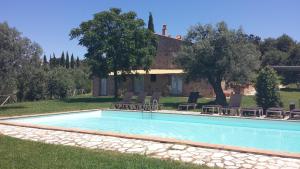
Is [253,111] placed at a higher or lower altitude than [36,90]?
lower

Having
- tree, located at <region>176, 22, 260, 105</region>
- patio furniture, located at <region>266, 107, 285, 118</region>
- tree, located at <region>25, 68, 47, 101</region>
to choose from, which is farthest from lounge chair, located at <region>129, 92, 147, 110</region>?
tree, located at <region>25, 68, 47, 101</region>

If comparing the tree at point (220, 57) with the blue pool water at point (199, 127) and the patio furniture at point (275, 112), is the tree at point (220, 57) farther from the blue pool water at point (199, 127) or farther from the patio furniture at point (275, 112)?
the blue pool water at point (199, 127)

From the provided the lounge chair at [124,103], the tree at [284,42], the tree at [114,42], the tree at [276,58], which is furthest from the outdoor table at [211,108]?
the tree at [284,42]

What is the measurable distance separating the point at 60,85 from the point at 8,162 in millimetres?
27234

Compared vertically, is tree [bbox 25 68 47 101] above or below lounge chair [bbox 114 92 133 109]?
above

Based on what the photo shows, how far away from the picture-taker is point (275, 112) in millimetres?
16734

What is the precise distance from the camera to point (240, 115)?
57.3 feet

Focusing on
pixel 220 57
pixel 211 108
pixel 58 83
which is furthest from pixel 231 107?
pixel 58 83

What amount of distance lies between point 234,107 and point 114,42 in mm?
14305

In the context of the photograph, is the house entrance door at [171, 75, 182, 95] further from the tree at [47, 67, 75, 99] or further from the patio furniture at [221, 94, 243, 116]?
the patio furniture at [221, 94, 243, 116]

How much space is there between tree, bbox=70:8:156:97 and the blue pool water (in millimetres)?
9203

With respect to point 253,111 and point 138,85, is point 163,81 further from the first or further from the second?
point 253,111

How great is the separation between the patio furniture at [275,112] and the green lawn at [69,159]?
10.7 meters

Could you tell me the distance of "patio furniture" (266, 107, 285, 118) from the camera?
16.5m
